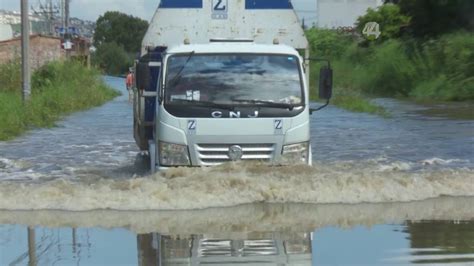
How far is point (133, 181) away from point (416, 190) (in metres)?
3.74

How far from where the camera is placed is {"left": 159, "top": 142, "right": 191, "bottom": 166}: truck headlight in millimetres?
12172

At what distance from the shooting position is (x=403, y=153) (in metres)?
18.9

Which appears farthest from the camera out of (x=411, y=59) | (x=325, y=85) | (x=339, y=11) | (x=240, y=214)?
(x=339, y=11)

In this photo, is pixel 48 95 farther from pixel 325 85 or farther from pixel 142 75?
pixel 325 85

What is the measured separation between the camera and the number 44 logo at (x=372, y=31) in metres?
56.3

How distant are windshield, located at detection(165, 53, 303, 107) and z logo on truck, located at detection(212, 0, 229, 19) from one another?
4.67 feet

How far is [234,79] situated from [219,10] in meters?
1.82

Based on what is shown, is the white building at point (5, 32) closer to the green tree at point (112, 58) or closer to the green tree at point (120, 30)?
the green tree at point (112, 58)

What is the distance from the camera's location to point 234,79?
12.5 metres

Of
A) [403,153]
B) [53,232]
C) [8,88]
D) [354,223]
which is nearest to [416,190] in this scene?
[354,223]

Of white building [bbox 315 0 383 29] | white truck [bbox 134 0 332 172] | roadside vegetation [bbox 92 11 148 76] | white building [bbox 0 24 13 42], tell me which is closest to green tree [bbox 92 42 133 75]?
roadside vegetation [bbox 92 11 148 76]

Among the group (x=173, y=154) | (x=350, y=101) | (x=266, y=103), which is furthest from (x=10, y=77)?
(x=266, y=103)

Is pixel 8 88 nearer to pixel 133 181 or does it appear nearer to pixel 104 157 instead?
pixel 104 157

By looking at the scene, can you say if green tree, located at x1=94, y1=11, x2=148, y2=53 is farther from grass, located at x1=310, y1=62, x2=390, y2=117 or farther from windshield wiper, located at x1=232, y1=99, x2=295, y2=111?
windshield wiper, located at x1=232, y1=99, x2=295, y2=111
